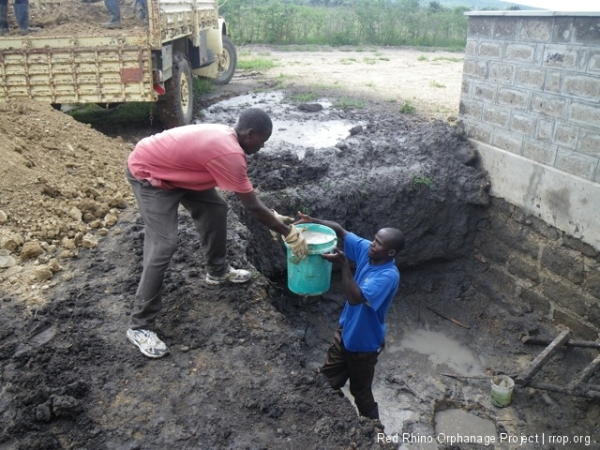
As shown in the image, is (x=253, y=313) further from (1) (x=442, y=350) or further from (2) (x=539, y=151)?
(2) (x=539, y=151)

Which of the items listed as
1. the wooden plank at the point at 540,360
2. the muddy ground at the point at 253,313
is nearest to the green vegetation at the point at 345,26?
the muddy ground at the point at 253,313

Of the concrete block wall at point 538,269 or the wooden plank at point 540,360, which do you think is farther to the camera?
the concrete block wall at point 538,269

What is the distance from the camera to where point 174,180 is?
3.39 metres

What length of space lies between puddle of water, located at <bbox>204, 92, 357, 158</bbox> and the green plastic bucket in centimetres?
290

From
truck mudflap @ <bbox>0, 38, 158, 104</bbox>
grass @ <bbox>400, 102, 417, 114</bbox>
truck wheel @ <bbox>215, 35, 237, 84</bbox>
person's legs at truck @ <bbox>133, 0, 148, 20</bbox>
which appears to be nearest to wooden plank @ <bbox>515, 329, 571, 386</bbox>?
grass @ <bbox>400, 102, 417, 114</bbox>

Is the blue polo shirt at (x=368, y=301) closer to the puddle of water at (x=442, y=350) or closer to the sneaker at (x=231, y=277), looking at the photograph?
the sneaker at (x=231, y=277)

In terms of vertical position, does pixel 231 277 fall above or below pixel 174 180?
below

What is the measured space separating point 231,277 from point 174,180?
1.10 metres

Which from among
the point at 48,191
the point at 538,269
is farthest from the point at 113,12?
the point at 538,269

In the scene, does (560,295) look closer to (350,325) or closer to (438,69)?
(350,325)

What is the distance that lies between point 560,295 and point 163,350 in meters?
4.46

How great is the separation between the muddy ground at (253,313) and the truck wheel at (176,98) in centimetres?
61

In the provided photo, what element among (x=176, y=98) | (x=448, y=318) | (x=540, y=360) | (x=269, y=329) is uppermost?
(x=176, y=98)

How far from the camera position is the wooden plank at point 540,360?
4902 mm
